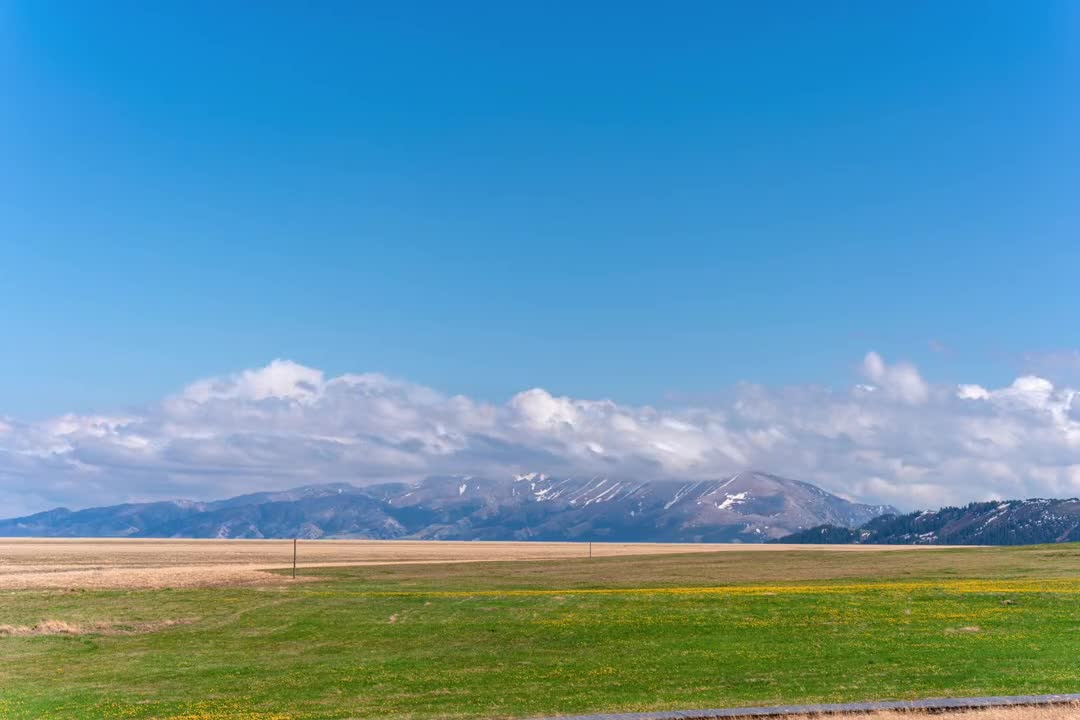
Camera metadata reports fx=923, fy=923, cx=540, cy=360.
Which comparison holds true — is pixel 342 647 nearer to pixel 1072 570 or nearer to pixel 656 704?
pixel 656 704

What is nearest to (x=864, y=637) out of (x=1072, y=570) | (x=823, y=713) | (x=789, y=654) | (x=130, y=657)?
(x=789, y=654)

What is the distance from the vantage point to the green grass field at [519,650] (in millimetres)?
36938

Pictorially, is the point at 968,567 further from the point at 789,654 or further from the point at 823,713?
the point at 823,713

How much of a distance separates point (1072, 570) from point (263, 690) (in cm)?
9279

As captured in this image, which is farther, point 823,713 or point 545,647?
point 545,647

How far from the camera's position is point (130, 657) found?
4975 cm

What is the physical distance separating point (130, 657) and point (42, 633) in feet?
40.7

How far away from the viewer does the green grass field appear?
36.9 m

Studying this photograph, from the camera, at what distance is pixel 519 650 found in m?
49.9

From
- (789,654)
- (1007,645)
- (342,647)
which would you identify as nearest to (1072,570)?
(1007,645)

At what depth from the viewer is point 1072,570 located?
10044 cm

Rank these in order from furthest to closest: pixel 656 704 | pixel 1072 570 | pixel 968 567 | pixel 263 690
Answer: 1. pixel 968 567
2. pixel 1072 570
3. pixel 263 690
4. pixel 656 704

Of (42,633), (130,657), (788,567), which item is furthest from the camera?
(788,567)

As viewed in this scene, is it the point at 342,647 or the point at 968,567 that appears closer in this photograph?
the point at 342,647
